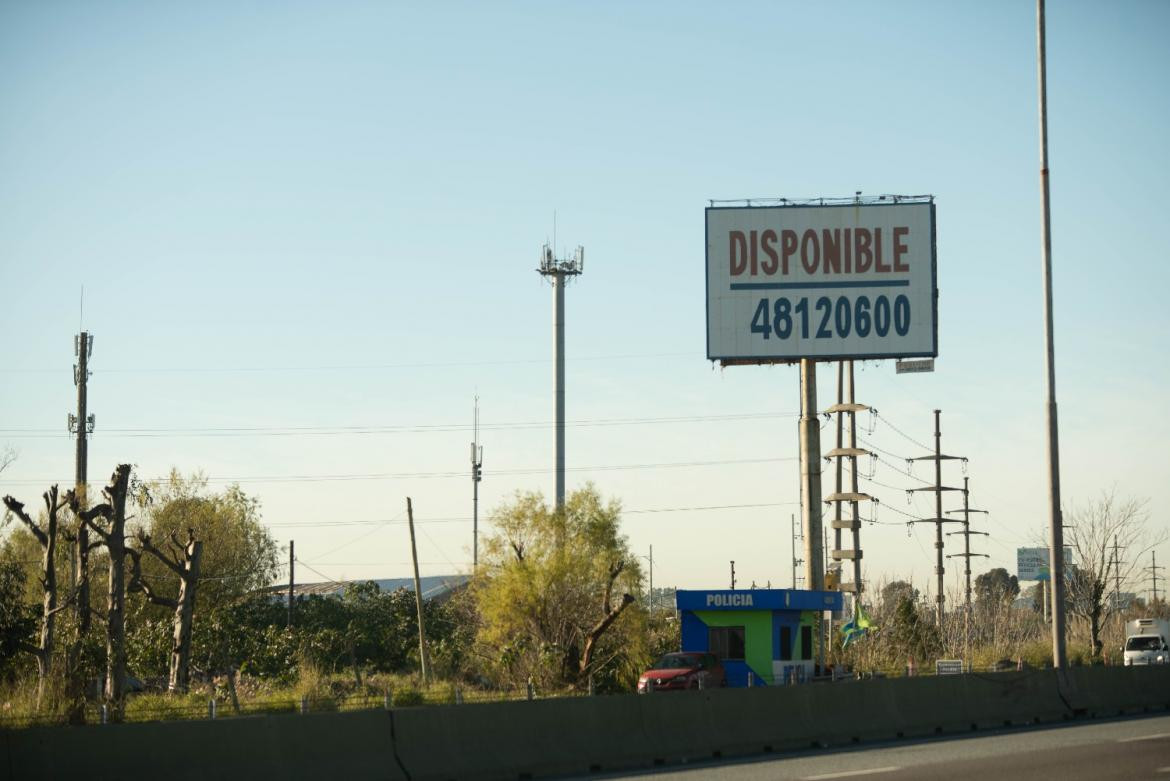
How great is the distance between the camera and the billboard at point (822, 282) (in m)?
42.3

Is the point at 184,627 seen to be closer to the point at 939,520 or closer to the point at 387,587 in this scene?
the point at 939,520

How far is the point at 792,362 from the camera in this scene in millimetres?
43500

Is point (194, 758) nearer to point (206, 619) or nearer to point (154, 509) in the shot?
point (206, 619)

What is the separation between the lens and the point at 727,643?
127 ft

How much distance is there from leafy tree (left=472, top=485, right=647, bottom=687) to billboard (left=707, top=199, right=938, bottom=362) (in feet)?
27.2

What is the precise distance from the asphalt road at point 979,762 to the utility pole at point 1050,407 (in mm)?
4540

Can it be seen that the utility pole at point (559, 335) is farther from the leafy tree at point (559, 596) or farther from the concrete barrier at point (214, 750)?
the concrete barrier at point (214, 750)

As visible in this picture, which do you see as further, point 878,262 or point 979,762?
point 878,262

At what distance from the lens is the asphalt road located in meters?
17.2

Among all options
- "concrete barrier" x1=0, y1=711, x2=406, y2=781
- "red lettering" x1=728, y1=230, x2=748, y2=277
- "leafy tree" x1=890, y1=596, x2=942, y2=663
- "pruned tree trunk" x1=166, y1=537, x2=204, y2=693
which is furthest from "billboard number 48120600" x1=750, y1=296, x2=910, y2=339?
"concrete barrier" x1=0, y1=711, x2=406, y2=781

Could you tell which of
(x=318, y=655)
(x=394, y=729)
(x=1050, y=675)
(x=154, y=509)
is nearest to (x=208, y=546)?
(x=154, y=509)

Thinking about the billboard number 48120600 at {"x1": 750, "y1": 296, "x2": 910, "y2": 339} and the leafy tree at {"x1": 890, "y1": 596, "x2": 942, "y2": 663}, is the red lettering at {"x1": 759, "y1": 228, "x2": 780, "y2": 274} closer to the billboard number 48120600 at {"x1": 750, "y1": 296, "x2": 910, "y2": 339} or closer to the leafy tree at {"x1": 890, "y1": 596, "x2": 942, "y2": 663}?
the billboard number 48120600 at {"x1": 750, "y1": 296, "x2": 910, "y2": 339}

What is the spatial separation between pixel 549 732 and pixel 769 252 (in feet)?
85.8

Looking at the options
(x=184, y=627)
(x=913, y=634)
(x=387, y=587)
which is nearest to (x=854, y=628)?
(x=913, y=634)
